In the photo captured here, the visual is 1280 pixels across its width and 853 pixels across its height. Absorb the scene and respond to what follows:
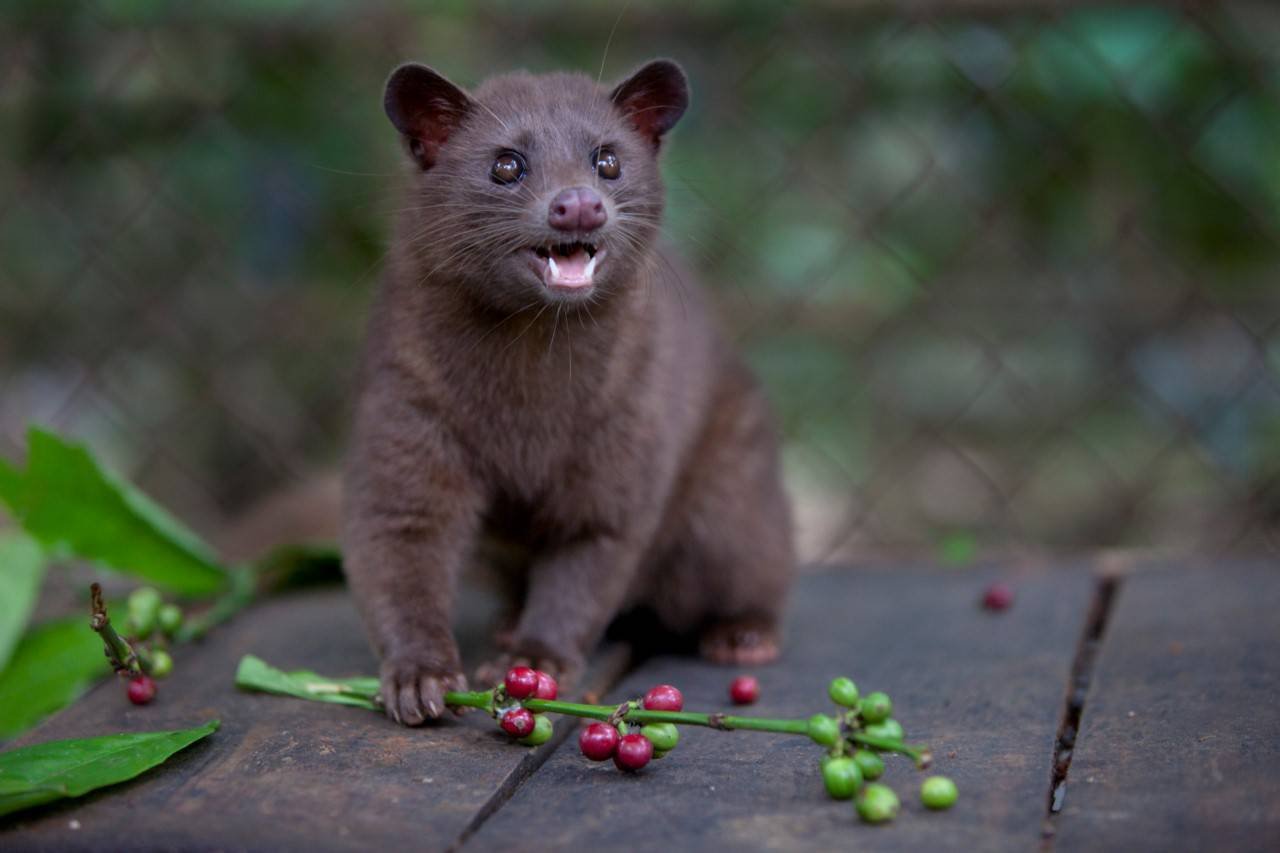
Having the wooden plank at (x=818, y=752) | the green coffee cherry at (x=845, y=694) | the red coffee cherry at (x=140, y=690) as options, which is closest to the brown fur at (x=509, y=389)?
the wooden plank at (x=818, y=752)

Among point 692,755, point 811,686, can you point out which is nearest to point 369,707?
point 692,755

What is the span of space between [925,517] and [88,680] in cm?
300

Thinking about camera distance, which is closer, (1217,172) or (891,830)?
(891,830)

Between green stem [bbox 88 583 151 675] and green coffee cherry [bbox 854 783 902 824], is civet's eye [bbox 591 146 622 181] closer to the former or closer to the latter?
green stem [bbox 88 583 151 675]

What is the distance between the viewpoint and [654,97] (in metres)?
3.00

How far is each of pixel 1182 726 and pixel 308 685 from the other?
162 centimetres

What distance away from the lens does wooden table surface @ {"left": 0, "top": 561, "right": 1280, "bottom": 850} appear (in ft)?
6.79

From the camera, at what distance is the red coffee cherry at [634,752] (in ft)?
7.48

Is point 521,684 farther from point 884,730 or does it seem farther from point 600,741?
point 884,730

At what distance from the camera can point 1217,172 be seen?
175 inches

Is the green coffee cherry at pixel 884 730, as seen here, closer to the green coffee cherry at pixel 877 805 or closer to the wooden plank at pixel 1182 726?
the green coffee cherry at pixel 877 805

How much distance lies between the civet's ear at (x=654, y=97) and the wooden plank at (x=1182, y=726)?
1.46 m

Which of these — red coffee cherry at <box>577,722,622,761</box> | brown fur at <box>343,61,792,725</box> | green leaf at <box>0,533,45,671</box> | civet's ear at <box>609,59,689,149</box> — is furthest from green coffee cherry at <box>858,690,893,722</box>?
green leaf at <box>0,533,45,671</box>

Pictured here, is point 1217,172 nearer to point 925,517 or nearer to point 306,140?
point 925,517
